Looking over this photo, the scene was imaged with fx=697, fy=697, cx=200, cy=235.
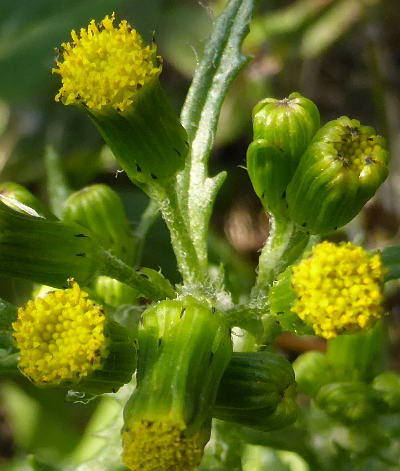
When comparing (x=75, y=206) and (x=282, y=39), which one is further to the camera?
(x=282, y=39)

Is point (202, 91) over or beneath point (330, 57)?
beneath

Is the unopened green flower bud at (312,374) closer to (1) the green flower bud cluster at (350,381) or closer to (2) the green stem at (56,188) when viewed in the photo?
(1) the green flower bud cluster at (350,381)

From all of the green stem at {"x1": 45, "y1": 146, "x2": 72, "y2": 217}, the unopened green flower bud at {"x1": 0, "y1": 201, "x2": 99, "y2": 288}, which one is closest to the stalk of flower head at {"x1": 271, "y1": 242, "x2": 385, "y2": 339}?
the unopened green flower bud at {"x1": 0, "y1": 201, "x2": 99, "y2": 288}

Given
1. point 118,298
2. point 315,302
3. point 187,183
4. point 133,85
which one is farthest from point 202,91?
point 315,302

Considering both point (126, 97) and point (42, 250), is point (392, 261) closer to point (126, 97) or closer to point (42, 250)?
point (126, 97)

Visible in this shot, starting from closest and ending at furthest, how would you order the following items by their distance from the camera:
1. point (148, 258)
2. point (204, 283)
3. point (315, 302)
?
point (315, 302) < point (204, 283) < point (148, 258)

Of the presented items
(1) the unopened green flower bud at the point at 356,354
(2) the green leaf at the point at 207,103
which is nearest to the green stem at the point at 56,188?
(2) the green leaf at the point at 207,103

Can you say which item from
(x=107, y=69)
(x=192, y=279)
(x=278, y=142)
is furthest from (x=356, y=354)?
(x=107, y=69)

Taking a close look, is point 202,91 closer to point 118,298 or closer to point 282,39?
point 118,298
